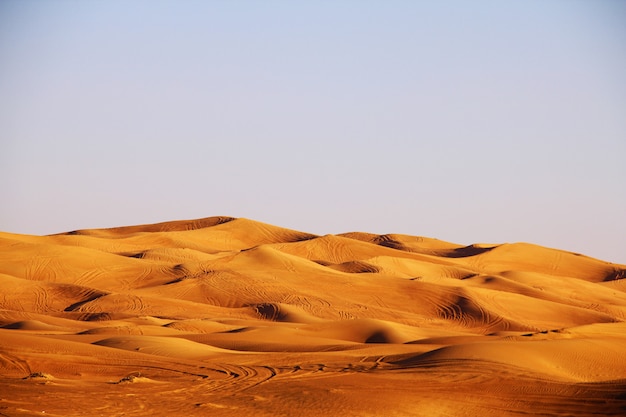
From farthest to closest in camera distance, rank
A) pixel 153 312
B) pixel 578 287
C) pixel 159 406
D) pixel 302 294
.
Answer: pixel 578 287
pixel 302 294
pixel 153 312
pixel 159 406

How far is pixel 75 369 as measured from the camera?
19484 mm

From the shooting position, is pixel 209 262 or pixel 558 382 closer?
pixel 558 382

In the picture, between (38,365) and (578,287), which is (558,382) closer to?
(38,365)

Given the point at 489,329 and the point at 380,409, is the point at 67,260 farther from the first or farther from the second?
the point at 380,409

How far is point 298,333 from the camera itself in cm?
2966

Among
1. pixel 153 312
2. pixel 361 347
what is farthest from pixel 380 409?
pixel 153 312

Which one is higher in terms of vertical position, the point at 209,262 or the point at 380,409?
the point at 209,262

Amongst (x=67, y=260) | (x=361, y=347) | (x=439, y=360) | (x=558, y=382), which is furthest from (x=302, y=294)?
(x=558, y=382)

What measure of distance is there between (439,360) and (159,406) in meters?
7.45

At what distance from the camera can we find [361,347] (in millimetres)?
25469

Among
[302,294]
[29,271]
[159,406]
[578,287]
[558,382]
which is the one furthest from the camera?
[578,287]

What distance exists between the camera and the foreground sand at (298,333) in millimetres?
15594

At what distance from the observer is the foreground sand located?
15594 mm

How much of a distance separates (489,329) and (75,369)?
25.9m
